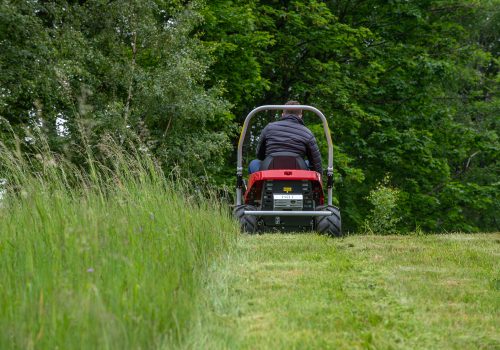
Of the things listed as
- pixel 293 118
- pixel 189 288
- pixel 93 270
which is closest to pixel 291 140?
pixel 293 118

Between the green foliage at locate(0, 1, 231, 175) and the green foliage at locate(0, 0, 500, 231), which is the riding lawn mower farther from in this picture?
the green foliage at locate(0, 0, 500, 231)

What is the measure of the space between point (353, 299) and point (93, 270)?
193 cm

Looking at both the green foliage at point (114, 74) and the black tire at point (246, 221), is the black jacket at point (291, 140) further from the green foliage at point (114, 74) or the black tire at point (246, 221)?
the green foliage at point (114, 74)

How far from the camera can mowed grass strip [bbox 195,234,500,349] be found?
455cm

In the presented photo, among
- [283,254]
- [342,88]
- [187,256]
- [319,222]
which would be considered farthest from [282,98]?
[187,256]

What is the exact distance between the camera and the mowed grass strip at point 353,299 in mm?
4547

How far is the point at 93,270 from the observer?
448 centimetres

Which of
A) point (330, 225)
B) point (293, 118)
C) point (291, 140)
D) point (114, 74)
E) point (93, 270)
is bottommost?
point (330, 225)

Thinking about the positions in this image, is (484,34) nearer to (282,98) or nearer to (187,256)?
(282,98)

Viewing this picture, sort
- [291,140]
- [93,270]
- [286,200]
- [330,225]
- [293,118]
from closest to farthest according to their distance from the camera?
[93,270], [330,225], [286,200], [291,140], [293,118]

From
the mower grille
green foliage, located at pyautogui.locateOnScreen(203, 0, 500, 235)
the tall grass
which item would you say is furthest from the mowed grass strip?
green foliage, located at pyautogui.locateOnScreen(203, 0, 500, 235)

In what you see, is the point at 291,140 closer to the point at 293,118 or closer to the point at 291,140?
the point at 291,140

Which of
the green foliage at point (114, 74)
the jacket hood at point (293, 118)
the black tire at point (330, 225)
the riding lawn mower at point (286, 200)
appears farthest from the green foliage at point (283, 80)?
the black tire at point (330, 225)

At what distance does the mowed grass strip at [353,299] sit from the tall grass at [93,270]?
0.28 meters
